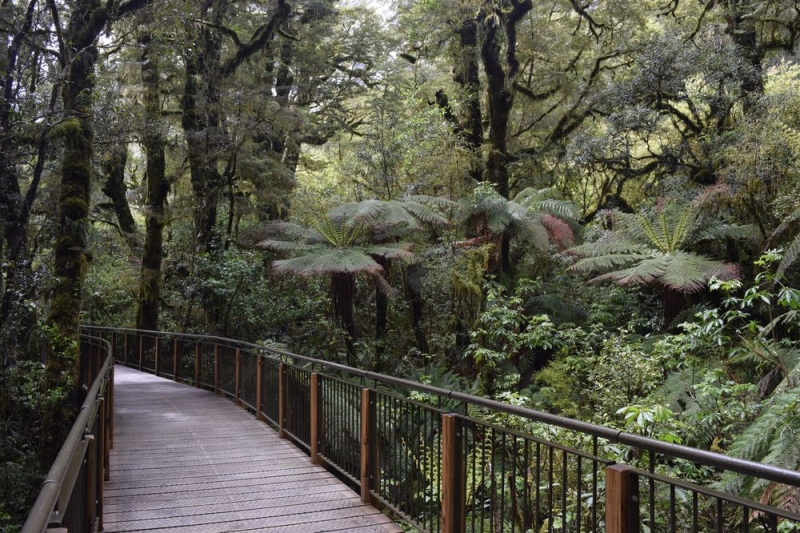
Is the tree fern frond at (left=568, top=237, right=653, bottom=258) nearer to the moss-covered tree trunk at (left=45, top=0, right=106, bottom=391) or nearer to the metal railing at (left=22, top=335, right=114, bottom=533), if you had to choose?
the metal railing at (left=22, top=335, right=114, bottom=533)

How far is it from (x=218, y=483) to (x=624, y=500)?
14.0ft

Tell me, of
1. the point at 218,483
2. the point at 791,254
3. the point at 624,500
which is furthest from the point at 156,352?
the point at 624,500

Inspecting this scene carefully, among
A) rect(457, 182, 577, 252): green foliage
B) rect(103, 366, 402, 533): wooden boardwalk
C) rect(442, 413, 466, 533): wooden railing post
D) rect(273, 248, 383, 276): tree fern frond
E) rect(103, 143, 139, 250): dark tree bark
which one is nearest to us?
rect(442, 413, 466, 533): wooden railing post

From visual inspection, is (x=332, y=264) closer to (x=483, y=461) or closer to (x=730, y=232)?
(x=730, y=232)

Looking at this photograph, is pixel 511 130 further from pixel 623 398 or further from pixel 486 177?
pixel 623 398

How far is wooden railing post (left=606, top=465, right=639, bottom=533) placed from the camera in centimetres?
258

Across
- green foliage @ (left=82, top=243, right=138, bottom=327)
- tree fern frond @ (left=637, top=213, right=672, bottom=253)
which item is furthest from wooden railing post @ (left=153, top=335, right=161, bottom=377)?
tree fern frond @ (left=637, top=213, right=672, bottom=253)

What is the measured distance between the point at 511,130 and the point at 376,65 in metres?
4.53

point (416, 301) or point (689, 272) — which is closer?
point (689, 272)

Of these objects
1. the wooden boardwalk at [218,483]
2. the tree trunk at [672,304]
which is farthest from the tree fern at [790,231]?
the wooden boardwalk at [218,483]

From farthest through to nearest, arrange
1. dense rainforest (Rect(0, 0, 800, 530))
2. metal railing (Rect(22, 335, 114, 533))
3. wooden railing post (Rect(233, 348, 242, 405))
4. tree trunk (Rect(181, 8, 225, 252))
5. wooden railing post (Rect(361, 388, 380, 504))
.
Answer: tree trunk (Rect(181, 8, 225, 252)), wooden railing post (Rect(233, 348, 242, 405)), dense rainforest (Rect(0, 0, 800, 530)), wooden railing post (Rect(361, 388, 380, 504)), metal railing (Rect(22, 335, 114, 533))

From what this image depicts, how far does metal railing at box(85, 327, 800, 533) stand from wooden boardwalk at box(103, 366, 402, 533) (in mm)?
255

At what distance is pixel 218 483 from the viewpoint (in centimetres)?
583

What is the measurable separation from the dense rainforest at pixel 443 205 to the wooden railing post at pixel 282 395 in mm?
2688
